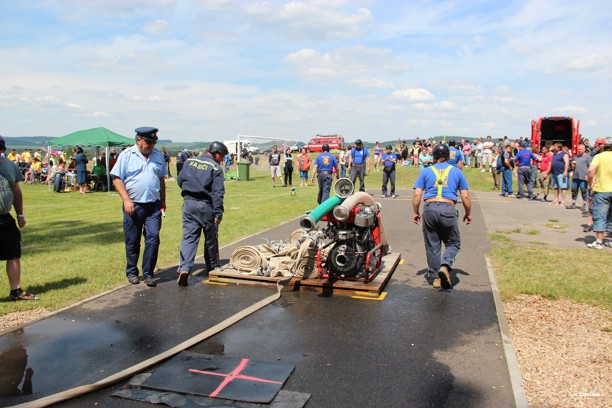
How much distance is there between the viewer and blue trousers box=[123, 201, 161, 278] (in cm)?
698

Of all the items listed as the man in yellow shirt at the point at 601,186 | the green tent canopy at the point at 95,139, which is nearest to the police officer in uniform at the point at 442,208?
the man in yellow shirt at the point at 601,186

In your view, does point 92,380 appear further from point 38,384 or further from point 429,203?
point 429,203

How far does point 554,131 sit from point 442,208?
24420 mm

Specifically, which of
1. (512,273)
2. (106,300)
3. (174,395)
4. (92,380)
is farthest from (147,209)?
(512,273)

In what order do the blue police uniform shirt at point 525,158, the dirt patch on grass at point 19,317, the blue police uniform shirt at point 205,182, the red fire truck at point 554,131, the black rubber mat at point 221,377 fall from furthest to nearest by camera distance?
the red fire truck at point 554,131 → the blue police uniform shirt at point 525,158 → the blue police uniform shirt at point 205,182 → the dirt patch on grass at point 19,317 → the black rubber mat at point 221,377

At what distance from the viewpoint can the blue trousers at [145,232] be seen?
698 cm

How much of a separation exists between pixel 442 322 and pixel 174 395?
3.11 m

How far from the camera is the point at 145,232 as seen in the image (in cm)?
716

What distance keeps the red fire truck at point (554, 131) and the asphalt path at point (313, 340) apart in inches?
907

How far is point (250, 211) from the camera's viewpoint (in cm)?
1518

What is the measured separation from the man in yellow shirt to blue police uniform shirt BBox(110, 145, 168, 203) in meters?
8.09

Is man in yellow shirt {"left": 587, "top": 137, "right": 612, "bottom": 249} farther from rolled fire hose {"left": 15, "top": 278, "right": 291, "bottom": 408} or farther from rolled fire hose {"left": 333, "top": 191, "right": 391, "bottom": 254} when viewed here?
rolled fire hose {"left": 15, "top": 278, "right": 291, "bottom": 408}

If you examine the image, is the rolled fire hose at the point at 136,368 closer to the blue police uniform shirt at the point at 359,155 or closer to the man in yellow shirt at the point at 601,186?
the man in yellow shirt at the point at 601,186

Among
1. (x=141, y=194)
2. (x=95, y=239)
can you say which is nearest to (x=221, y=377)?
(x=141, y=194)
